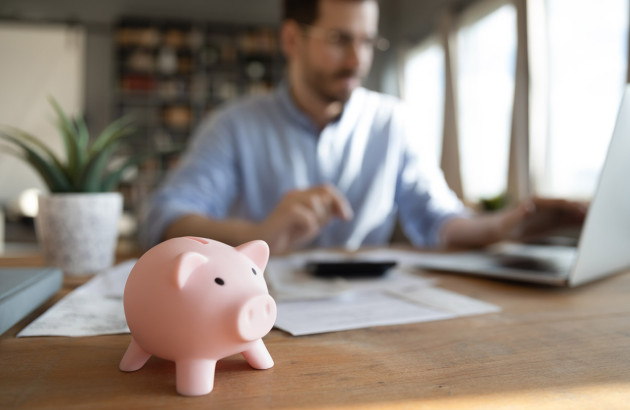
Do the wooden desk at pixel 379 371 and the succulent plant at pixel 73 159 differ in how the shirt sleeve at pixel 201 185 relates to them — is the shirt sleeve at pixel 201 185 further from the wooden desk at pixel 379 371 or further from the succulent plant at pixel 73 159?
the wooden desk at pixel 379 371

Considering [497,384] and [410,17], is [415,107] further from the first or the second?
[497,384]

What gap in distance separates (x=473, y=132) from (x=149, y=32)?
3.57 metres

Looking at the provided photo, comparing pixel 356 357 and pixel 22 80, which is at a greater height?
pixel 22 80

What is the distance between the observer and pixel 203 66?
5.52 m

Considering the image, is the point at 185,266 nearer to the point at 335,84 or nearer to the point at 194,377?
the point at 194,377

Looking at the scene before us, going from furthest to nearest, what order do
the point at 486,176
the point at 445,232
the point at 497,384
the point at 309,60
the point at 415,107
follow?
1. the point at 415,107
2. the point at 486,176
3. the point at 309,60
4. the point at 445,232
5. the point at 497,384

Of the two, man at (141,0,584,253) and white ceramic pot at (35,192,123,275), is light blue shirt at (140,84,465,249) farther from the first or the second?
white ceramic pot at (35,192,123,275)

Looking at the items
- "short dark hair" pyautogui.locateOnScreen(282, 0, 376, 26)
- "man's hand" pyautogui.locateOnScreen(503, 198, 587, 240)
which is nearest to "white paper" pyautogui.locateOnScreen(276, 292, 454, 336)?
"man's hand" pyautogui.locateOnScreen(503, 198, 587, 240)

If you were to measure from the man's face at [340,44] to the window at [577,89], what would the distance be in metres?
1.74

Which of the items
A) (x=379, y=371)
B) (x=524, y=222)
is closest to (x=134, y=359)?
(x=379, y=371)

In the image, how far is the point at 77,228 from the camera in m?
0.77

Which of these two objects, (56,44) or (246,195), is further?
(56,44)

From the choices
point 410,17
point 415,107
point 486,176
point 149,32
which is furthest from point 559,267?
point 149,32

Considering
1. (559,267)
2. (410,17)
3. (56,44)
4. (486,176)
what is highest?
(410,17)
